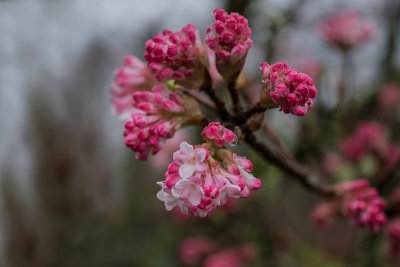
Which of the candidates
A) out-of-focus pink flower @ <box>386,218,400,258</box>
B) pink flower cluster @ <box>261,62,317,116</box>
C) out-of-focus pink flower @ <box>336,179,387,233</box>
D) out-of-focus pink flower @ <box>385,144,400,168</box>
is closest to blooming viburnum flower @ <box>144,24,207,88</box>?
pink flower cluster @ <box>261,62,317,116</box>

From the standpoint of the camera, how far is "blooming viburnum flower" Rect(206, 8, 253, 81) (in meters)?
0.90

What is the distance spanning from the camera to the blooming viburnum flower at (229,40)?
2.96 ft

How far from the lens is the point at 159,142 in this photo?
98 centimetres

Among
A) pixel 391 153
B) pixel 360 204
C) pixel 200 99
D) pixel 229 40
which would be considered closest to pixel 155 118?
pixel 200 99

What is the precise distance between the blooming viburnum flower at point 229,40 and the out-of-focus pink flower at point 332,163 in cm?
162

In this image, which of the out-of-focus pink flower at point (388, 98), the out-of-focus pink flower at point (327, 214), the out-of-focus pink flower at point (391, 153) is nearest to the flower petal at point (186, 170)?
the out-of-focus pink flower at point (327, 214)

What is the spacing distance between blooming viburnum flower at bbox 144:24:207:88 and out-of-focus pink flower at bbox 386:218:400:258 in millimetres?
1351

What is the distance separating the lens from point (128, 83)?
1170 millimetres

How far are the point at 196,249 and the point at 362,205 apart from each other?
2.23 metres

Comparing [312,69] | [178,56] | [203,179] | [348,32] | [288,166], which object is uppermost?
[178,56]

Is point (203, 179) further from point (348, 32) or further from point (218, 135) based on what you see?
point (348, 32)

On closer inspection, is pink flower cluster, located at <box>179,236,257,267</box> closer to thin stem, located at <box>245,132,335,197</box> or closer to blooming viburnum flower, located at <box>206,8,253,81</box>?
thin stem, located at <box>245,132,335,197</box>

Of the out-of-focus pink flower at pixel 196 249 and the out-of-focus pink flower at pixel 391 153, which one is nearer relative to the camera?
the out-of-focus pink flower at pixel 391 153

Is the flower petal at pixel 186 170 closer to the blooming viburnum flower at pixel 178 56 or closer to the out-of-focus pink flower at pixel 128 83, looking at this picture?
the blooming viburnum flower at pixel 178 56
